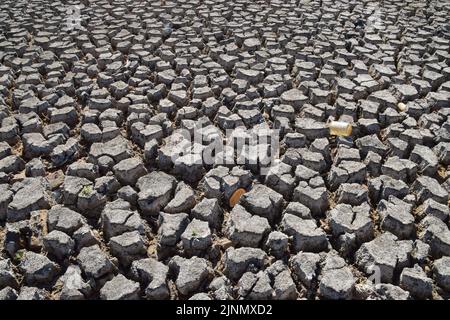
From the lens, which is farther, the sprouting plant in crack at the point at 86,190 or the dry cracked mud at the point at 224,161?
the sprouting plant in crack at the point at 86,190

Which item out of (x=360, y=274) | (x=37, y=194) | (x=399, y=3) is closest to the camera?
(x=360, y=274)

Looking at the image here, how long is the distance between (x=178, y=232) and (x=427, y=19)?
483cm

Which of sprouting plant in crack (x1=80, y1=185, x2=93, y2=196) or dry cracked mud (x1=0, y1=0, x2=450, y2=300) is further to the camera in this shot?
sprouting plant in crack (x1=80, y1=185, x2=93, y2=196)

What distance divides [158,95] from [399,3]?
4181 millimetres

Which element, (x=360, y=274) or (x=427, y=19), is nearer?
(x=360, y=274)

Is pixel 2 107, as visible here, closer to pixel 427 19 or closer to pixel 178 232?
pixel 178 232

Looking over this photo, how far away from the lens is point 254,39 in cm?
499

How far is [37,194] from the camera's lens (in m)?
2.84

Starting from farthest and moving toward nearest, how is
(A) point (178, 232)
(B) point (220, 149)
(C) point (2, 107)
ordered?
A: (C) point (2, 107) < (B) point (220, 149) < (A) point (178, 232)

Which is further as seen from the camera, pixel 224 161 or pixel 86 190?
pixel 224 161
